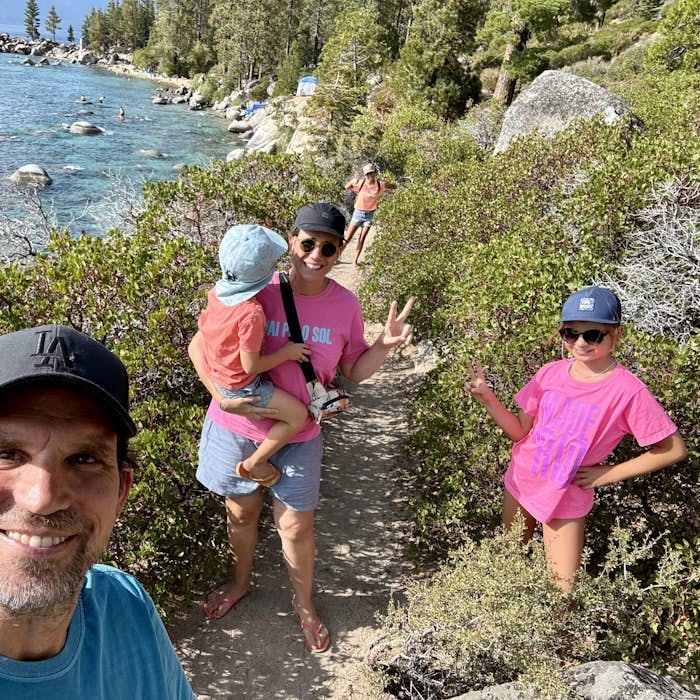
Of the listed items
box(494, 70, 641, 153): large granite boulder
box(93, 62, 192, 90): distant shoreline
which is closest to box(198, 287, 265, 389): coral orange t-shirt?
box(494, 70, 641, 153): large granite boulder

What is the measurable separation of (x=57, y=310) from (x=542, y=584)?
3623 mm

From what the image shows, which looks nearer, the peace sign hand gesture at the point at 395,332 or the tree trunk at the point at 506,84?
the peace sign hand gesture at the point at 395,332

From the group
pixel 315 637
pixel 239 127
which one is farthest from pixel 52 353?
pixel 239 127

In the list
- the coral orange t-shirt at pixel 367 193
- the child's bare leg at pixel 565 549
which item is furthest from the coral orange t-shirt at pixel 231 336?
the coral orange t-shirt at pixel 367 193

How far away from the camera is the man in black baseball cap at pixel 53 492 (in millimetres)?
1141

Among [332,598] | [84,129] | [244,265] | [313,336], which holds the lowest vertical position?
[332,598]

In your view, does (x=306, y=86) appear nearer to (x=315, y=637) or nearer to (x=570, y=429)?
(x=315, y=637)

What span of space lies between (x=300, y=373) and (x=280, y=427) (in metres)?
0.30

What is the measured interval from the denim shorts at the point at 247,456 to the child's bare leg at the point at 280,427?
0.10 meters

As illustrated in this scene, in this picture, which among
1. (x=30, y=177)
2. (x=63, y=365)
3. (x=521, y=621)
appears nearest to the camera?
(x=63, y=365)

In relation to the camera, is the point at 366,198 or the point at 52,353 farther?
the point at 366,198

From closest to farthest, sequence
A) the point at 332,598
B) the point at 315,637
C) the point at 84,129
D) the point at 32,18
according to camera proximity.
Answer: the point at 315,637
the point at 332,598
the point at 84,129
the point at 32,18

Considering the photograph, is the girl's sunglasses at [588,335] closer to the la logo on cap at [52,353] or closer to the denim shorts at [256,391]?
the denim shorts at [256,391]

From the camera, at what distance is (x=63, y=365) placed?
1.15m
